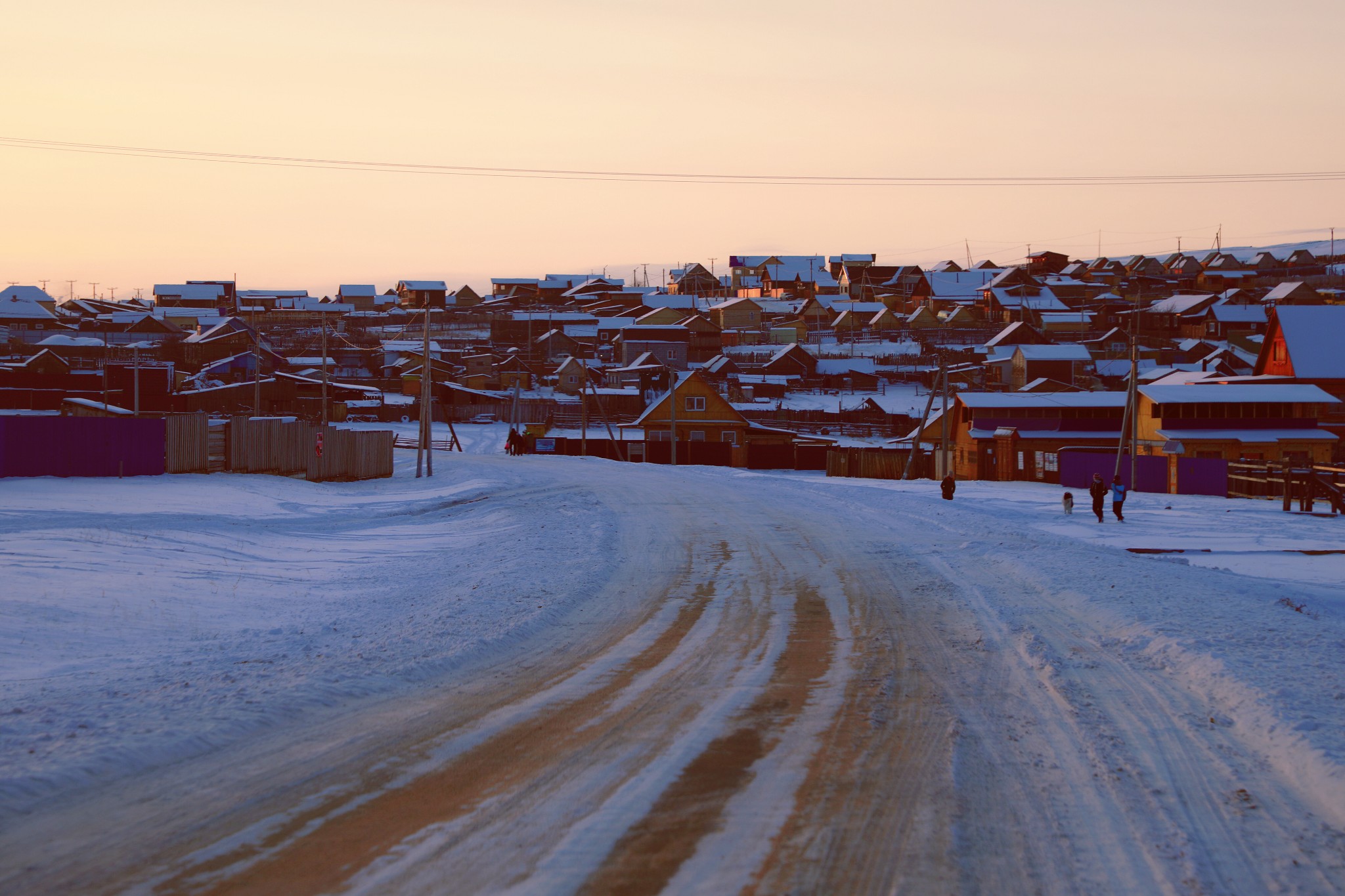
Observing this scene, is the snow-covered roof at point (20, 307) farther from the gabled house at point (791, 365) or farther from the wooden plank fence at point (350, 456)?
the wooden plank fence at point (350, 456)

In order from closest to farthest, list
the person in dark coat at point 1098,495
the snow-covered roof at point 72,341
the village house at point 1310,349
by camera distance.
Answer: the person in dark coat at point 1098,495, the village house at point 1310,349, the snow-covered roof at point 72,341

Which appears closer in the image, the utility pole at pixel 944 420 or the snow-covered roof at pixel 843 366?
the utility pole at pixel 944 420

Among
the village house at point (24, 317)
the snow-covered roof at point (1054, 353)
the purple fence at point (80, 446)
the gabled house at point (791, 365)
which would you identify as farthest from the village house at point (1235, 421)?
the village house at point (24, 317)

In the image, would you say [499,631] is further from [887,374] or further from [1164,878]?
[887,374]

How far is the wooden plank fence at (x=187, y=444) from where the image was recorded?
32.2 metres

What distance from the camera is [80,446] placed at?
3011 cm

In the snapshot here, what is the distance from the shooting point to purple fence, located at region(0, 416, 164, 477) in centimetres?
2892

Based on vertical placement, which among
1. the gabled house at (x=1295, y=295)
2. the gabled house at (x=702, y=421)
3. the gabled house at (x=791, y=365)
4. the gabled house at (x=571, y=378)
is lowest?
the gabled house at (x=702, y=421)

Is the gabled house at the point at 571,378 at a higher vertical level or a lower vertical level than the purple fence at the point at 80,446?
higher

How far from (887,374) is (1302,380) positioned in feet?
121

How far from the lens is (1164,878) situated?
5.67 metres

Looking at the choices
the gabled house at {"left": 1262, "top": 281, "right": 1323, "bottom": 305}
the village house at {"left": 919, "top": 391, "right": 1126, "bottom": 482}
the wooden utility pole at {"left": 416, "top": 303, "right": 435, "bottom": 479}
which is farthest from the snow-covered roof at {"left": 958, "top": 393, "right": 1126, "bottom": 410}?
the gabled house at {"left": 1262, "top": 281, "right": 1323, "bottom": 305}

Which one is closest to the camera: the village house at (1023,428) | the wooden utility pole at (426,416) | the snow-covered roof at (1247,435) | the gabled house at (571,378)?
the wooden utility pole at (426,416)

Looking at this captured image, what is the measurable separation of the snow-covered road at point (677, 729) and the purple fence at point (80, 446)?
13630 mm
